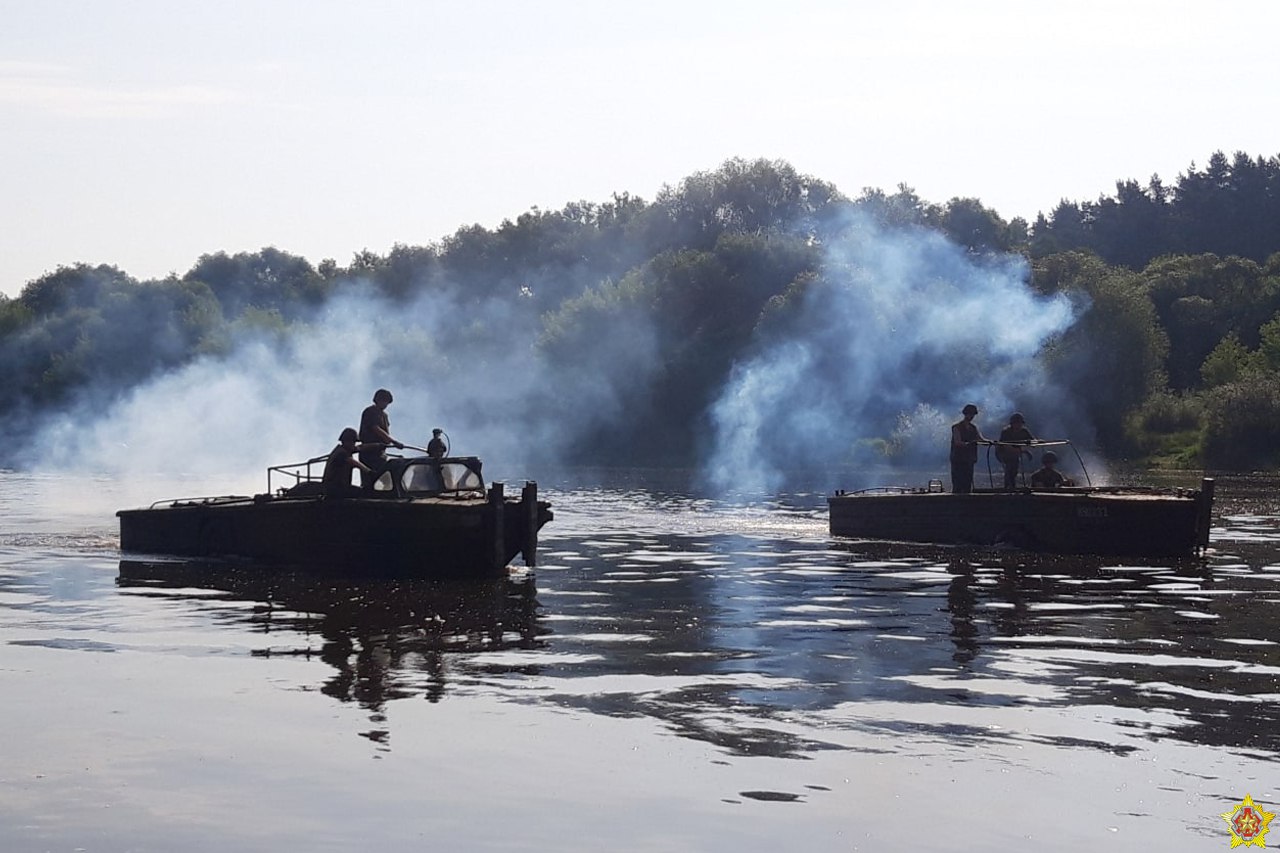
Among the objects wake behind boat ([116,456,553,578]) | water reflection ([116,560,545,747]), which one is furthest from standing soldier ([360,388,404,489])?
water reflection ([116,560,545,747])

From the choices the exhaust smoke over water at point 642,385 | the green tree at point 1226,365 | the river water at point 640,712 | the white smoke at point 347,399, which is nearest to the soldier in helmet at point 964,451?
the river water at point 640,712

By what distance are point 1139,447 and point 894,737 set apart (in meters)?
69.4

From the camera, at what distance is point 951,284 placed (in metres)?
83.9

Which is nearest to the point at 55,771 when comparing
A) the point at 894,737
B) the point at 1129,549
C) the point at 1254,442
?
the point at 894,737

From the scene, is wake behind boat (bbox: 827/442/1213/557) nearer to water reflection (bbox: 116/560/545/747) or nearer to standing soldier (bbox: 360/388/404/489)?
water reflection (bbox: 116/560/545/747)

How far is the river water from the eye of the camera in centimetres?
1117

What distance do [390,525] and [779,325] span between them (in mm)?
64224

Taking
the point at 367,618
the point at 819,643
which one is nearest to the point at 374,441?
the point at 367,618

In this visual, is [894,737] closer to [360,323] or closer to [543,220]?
[360,323]

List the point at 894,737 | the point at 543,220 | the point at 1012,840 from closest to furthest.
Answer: the point at 1012,840, the point at 894,737, the point at 543,220

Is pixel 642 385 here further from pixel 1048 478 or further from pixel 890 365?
pixel 1048 478

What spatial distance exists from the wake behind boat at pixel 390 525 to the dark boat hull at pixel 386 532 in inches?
0.6

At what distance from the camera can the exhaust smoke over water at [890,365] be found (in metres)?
79.0

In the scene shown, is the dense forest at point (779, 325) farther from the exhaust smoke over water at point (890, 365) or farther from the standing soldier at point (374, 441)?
the standing soldier at point (374, 441)
